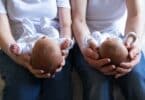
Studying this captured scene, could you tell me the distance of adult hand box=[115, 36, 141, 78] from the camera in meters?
1.14

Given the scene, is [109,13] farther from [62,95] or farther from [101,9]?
[62,95]

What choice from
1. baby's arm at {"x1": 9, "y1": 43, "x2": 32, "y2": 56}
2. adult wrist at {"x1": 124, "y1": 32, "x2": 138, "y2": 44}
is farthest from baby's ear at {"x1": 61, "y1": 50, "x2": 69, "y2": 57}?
adult wrist at {"x1": 124, "y1": 32, "x2": 138, "y2": 44}

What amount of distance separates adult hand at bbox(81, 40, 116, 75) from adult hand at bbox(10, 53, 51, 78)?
0.52ft

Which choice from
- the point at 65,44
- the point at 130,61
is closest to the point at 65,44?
the point at 65,44

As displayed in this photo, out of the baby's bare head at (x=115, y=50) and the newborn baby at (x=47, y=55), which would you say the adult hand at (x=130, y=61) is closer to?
the baby's bare head at (x=115, y=50)

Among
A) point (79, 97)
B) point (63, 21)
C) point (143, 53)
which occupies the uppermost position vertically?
point (63, 21)

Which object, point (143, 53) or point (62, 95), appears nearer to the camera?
point (62, 95)

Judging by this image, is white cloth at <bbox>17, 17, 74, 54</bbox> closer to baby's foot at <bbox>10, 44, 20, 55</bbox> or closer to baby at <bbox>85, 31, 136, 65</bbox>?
baby's foot at <bbox>10, 44, 20, 55</bbox>

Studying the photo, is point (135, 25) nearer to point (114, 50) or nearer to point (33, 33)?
point (114, 50)

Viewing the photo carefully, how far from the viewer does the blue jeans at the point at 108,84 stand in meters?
1.15

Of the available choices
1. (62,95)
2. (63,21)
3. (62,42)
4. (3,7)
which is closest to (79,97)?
(62,95)

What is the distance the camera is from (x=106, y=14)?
1376 mm

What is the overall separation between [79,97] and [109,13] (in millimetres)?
371

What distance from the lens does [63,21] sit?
1331mm
